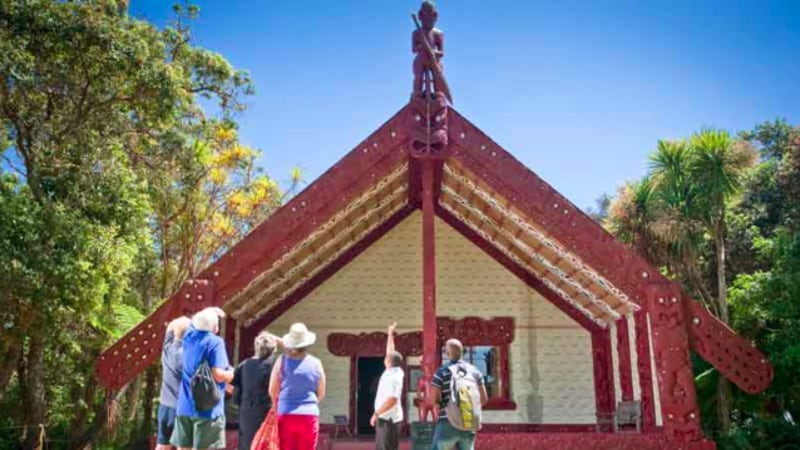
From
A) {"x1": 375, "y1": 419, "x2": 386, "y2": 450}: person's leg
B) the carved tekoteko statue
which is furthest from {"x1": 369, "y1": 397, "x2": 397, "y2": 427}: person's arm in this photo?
the carved tekoteko statue

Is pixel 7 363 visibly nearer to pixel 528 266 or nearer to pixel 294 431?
pixel 294 431

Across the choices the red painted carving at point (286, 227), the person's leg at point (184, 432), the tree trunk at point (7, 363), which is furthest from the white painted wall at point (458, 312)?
the person's leg at point (184, 432)

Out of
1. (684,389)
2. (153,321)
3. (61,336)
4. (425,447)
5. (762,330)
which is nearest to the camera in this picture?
(425,447)

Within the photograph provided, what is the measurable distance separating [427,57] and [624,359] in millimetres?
7193

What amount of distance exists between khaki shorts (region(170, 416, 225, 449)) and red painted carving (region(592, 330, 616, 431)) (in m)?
10.2

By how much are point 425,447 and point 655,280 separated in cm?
342

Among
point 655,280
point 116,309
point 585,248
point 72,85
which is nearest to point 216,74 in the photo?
point 72,85

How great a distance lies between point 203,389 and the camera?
4398 millimetres

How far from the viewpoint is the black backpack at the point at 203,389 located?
4.40 meters

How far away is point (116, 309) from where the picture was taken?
1205 cm

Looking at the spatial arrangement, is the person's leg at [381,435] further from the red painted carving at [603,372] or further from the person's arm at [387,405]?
the red painted carving at [603,372]

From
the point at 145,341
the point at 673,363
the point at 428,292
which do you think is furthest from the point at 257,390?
the point at 673,363

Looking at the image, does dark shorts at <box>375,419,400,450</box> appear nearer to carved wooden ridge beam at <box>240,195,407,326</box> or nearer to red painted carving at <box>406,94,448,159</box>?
red painted carving at <box>406,94,448,159</box>

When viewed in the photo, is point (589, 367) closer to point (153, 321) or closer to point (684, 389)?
point (684, 389)
